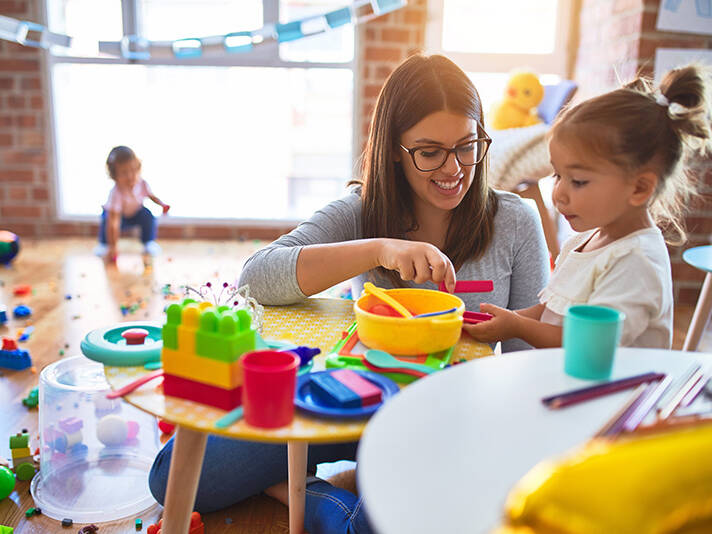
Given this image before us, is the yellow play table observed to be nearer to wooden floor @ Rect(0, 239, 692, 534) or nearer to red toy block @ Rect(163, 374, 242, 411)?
red toy block @ Rect(163, 374, 242, 411)

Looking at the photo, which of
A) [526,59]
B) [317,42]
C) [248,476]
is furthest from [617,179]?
[317,42]

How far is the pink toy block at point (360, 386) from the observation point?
0.66 metres

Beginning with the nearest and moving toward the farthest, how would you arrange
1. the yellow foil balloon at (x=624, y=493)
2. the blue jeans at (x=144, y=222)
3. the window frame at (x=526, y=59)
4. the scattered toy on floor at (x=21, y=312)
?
the yellow foil balloon at (x=624, y=493) → the scattered toy on floor at (x=21, y=312) → the window frame at (x=526, y=59) → the blue jeans at (x=144, y=222)

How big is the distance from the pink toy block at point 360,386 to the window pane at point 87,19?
11.6 ft

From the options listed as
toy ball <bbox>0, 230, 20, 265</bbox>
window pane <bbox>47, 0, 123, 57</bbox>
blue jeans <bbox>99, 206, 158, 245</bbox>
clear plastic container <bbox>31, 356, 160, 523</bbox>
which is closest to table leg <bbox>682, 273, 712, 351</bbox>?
clear plastic container <bbox>31, 356, 160, 523</bbox>

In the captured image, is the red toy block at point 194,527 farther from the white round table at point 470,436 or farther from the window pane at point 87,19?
the window pane at point 87,19

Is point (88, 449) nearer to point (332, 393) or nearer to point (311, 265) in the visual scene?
point (311, 265)

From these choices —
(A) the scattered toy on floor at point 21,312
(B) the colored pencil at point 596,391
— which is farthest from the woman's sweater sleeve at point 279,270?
(A) the scattered toy on floor at point 21,312

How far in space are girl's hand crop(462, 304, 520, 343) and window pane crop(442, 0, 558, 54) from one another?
2812mm

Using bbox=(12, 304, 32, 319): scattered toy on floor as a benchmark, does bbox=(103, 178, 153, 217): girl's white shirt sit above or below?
above

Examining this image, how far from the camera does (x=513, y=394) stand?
0.63 meters

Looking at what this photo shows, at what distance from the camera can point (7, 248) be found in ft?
10.4

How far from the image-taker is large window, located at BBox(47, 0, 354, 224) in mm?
3709

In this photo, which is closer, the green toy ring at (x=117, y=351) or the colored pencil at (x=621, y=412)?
the colored pencil at (x=621, y=412)
